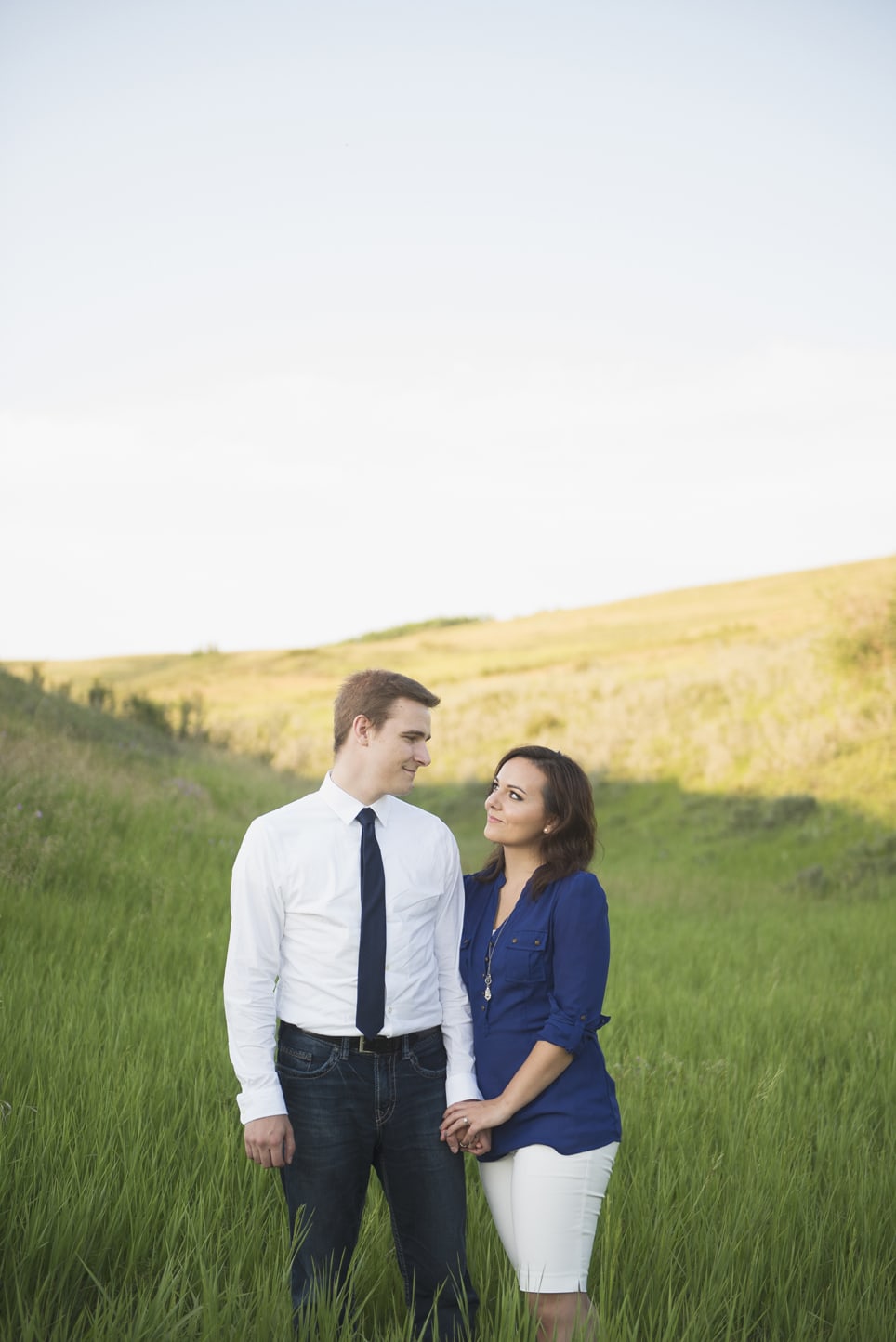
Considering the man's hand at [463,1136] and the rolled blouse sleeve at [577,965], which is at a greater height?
the rolled blouse sleeve at [577,965]

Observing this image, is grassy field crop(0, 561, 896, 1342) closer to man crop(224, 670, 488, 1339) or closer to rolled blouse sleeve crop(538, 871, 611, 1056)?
man crop(224, 670, 488, 1339)

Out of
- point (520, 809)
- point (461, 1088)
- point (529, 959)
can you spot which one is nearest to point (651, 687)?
point (520, 809)

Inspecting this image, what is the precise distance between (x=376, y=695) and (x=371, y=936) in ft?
2.34

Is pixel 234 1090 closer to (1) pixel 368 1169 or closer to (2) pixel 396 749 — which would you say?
(1) pixel 368 1169

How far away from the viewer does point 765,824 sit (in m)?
18.9

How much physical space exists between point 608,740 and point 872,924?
1685 cm

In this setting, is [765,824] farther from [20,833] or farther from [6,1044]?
[6,1044]

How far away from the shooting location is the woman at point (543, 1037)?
2.92 metres

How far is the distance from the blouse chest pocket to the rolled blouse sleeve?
0.04 metres

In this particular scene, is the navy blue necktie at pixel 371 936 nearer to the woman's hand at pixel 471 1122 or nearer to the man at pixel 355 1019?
the man at pixel 355 1019

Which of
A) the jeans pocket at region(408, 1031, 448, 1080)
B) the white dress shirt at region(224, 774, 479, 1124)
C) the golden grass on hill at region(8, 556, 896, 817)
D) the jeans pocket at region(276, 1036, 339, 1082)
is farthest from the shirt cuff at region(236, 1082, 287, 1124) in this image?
the golden grass on hill at region(8, 556, 896, 817)

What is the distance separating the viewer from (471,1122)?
9.59ft

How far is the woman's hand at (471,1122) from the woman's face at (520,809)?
0.77 meters

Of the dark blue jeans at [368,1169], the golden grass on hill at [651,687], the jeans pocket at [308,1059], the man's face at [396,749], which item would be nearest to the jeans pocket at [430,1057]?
the dark blue jeans at [368,1169]
